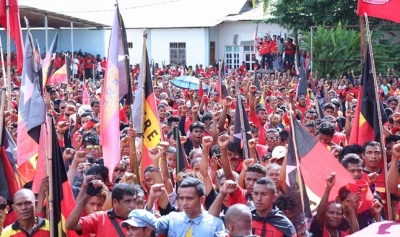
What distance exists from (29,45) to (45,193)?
10.5 ft

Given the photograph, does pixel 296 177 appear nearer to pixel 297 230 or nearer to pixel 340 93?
pixel 297 230

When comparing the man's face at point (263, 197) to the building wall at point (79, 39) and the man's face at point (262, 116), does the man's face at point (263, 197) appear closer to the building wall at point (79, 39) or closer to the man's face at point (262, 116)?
the man's face at point (262, 116)

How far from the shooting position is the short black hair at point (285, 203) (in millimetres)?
6008

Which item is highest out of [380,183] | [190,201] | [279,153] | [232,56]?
[190,201]

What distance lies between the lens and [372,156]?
7.29 metres

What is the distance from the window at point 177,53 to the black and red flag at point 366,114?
113 ft

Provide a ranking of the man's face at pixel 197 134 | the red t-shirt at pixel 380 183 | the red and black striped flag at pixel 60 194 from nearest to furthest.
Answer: the red and black striped flag at pixel 60 194
the red t-shirt at pixel 380 183
the man's face at pixel 197 134

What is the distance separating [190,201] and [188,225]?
0.16 meters

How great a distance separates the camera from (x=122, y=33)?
8.58 m

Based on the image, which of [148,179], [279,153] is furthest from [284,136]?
[148,179]

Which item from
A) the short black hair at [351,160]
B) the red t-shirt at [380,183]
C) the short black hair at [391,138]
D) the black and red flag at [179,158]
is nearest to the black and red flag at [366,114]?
the short black hair at [391,138]

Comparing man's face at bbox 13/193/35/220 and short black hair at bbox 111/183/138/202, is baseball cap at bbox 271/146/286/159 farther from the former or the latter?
man's face at bbox 13/193/35/220

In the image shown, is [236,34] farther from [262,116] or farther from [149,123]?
[149,123]

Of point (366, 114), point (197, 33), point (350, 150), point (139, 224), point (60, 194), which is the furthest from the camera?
point (197, 33)
